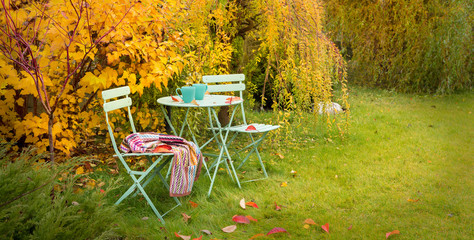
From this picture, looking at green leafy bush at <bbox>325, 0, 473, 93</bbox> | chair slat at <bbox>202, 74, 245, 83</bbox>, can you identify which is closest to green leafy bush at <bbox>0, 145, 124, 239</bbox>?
chair slat at <bbox>202, 74, 245, 83</bbox>

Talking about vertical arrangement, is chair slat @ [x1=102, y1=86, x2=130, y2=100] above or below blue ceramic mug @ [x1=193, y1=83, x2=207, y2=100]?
above

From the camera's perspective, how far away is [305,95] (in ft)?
15.4

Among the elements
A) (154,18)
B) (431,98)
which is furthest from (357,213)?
(431,98)

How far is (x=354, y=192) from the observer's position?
375cm

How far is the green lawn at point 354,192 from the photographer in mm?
3068

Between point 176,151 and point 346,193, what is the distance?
1.54 metres

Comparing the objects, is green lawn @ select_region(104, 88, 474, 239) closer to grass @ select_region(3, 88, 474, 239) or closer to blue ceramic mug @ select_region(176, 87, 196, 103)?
grass @ select_region(3, 88, 474, 239)

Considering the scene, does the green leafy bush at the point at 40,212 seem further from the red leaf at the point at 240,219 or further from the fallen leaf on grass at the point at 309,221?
the fallen leaf on grass at the point at 309,221

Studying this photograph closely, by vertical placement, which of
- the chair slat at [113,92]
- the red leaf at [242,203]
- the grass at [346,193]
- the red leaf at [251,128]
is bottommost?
the grass at [346,193]

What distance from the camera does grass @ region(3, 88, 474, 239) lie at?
10.0 feet

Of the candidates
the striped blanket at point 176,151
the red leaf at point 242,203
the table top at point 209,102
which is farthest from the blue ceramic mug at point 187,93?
the red leaf at point 242,203

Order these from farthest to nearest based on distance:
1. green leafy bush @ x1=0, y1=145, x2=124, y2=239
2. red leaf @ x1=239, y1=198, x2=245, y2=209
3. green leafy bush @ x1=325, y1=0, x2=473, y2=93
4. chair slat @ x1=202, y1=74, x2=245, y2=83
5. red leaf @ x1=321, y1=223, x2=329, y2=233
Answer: green leafy bush @ x1=325, y1=0, x2=473, y2=93
chair slat @ x1=202, y1=74, x2=245, y2=83
red leaf @ x1=239, y1=198, x2=245, y2=209
red leaf @ x1=321, y1=223, x2=329, y2=233
green leafy bush @ x1=0, y1=145, x2=124, y2=239

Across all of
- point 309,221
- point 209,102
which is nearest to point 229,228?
point 309,221

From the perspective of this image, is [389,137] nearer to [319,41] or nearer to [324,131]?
[324,131]
